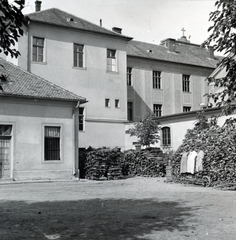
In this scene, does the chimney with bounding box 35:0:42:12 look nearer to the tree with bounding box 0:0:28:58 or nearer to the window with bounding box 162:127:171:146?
the window with bounding box 162:127:171:146

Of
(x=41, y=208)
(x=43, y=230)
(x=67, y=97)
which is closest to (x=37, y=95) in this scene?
(x=67, y=97)

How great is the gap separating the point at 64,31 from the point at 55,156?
41.8 ft

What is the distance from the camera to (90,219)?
8.77m

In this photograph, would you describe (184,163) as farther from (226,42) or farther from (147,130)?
(226,42)

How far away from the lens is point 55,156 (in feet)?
70.6

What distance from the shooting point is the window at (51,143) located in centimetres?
2133

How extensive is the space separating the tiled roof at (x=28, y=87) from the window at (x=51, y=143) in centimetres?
189

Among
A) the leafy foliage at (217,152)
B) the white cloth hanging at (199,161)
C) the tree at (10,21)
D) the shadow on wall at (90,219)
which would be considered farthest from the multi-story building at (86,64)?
the tree at (10,21)

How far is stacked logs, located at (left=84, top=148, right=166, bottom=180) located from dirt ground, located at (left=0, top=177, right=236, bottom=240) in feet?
30.4

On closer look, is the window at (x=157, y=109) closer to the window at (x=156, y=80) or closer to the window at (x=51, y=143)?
the window at (x=156, y=80)

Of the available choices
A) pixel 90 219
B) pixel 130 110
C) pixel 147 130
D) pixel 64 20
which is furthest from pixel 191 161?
pixel 130 110

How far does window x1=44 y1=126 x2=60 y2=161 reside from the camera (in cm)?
2133

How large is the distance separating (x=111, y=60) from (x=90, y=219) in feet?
82.2

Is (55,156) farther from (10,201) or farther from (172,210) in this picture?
(172,210)
